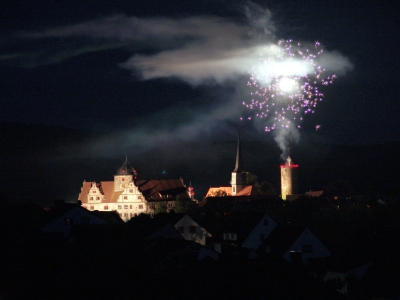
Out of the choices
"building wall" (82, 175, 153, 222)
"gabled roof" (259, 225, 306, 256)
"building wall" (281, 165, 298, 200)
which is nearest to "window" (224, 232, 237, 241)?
"gabled roof" (259, 225, 306, 256)

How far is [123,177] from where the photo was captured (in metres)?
182

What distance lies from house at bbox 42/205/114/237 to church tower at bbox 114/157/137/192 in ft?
349

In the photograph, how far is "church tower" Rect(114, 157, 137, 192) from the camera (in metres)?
178

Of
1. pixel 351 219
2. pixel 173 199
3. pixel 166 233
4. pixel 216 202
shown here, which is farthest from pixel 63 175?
pixel 166 233

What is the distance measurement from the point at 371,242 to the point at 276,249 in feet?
Answer: 30.7

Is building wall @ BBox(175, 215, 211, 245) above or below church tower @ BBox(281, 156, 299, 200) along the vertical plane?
below

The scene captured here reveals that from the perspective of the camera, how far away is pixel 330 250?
205 ft

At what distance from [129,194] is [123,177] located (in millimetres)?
17000

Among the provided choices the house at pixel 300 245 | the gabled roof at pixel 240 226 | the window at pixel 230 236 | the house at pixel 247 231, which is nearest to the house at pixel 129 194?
the gabled roof at pixel 240 226

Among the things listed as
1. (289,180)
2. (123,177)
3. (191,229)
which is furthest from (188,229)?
(289,180)

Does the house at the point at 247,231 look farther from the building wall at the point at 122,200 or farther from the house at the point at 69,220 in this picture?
the building wall at the point at 122,200

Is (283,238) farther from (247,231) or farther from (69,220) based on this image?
(69,220)

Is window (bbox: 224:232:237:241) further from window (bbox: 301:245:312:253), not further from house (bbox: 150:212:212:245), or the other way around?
window (bbox: 301:245:312:253)

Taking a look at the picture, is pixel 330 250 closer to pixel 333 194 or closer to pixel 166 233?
pixel 166 233
